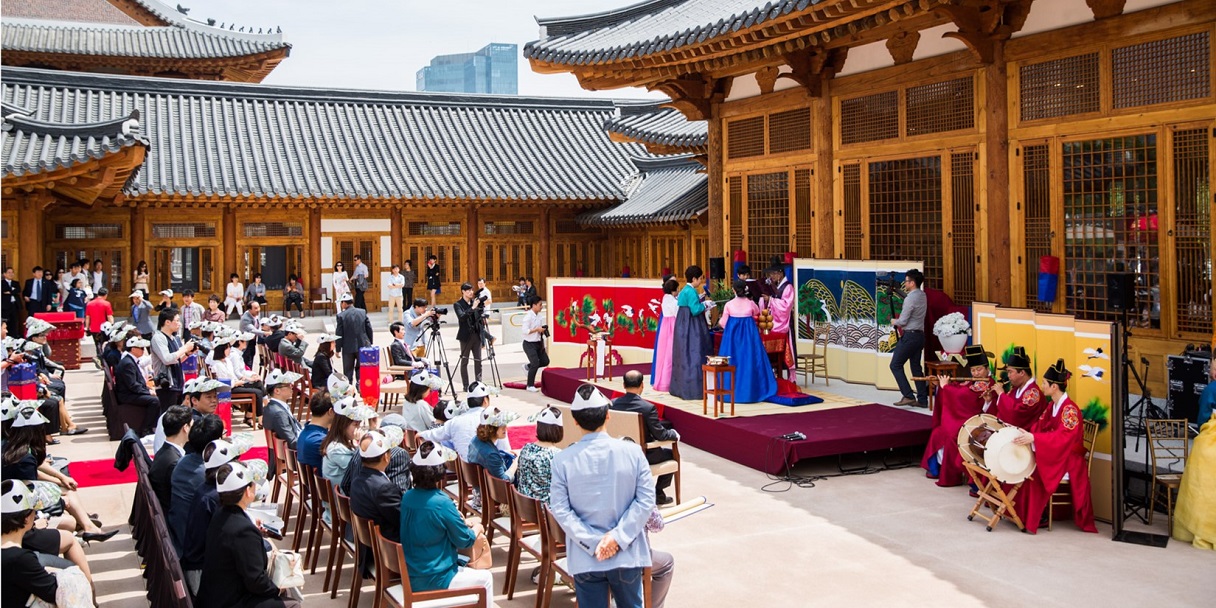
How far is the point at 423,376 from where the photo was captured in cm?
868

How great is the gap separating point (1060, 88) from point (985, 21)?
1112 millimetres

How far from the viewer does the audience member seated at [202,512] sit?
5.40m

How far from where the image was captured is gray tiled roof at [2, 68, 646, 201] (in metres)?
26.4

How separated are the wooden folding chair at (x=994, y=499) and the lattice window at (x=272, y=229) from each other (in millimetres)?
22297

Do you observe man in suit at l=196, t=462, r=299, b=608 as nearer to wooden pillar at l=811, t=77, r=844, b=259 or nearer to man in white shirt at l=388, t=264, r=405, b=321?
wooden pillar at l=811, t=77, r=844, b=259

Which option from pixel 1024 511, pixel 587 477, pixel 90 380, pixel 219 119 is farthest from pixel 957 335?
pixel 219 119

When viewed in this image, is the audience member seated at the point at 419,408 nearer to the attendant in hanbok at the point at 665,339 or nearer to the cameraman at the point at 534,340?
the attendant in hanbok at the point at 665,339

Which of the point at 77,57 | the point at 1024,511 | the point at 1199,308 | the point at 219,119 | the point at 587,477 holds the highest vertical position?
the point at 77,57

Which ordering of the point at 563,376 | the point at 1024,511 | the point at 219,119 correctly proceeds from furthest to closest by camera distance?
the point at 219,119 → the point at 563,376 → the point at 1024,511

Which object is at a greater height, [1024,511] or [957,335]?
[957,335]

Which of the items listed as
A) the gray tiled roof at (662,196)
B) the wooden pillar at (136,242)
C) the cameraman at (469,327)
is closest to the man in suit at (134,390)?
the cameraman at (469,327)

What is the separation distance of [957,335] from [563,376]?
5.96m

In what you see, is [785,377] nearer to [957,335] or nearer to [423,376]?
[957,335]

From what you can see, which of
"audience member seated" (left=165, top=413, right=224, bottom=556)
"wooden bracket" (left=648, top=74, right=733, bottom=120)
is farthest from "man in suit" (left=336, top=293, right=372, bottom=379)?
"audience member seated" (left=165, top=413, right=224, bottom=556)
